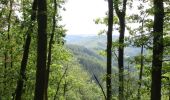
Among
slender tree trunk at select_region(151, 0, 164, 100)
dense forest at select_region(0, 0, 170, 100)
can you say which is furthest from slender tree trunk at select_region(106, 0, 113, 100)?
slender tree trunk at select_region(151, 0, 164, 100)

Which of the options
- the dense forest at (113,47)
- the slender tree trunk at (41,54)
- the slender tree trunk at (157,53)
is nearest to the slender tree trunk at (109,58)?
the dense forest at (113,47)

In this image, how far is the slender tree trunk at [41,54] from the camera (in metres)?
13.0

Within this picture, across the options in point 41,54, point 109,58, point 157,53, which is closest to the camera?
point 41,54

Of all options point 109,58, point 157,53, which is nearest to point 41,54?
point 157,53

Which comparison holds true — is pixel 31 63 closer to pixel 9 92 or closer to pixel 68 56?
pixel 68 56

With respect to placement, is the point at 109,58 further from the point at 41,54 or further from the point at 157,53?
the point at 41,54

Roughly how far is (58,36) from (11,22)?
4945 millimetres

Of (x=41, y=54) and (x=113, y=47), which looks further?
(x=113, y=47)

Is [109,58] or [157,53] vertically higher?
[157,53]

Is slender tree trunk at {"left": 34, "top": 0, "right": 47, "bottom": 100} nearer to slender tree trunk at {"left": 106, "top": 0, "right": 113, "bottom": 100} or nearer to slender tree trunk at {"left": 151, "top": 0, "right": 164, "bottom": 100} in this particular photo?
slender tree trunk at {"left": 151, "top": 0, "right": 164, "bottom": 100}

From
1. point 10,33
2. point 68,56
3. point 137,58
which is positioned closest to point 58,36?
point 10,33

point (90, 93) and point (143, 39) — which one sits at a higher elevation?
point (143, 39)

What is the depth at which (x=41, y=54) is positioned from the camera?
529 inches

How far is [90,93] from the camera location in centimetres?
12312
